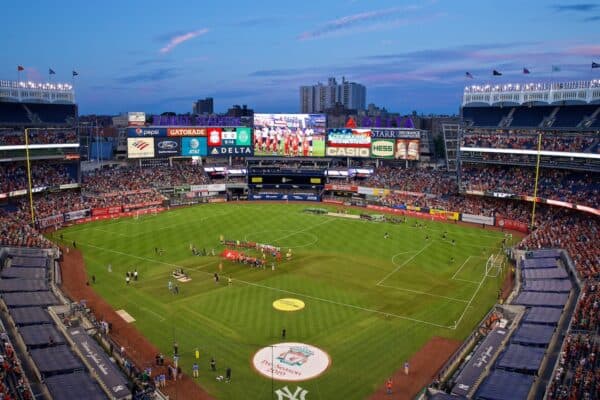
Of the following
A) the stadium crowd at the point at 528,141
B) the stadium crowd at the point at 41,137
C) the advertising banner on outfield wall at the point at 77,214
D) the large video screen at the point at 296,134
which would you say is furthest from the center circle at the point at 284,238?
the stadium crowd at the point at 41,137

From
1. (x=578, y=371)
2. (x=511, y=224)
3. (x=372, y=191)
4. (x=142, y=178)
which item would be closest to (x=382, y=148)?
(x=372, y=191)

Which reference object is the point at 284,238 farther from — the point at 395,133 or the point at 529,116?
the point at 529,116

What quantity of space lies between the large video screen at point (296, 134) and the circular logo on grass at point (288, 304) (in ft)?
178

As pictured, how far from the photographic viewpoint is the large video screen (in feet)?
294

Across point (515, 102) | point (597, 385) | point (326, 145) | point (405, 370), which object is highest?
point (515, 102)

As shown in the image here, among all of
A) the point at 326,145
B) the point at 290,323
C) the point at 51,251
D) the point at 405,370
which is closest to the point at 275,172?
the point at 326,145

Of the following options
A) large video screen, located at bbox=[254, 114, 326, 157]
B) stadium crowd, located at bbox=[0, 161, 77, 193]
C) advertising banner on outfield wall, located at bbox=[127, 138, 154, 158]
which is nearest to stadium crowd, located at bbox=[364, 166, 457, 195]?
large video screen, located at bbox=[254, 114, 326, 157]

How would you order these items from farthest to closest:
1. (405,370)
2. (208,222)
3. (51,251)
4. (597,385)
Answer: (208,222)
(51,251)
(405,370)
(597,385)

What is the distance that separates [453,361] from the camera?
91.0 ft

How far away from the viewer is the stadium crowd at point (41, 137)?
211 feet

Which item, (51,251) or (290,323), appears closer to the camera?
(290,323)

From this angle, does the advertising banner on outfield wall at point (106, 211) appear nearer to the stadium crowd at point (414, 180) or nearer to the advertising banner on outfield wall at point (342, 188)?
the advertising banner on outfield wall at point (342, 188)

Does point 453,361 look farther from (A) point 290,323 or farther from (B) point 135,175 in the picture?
(B) point 135,175

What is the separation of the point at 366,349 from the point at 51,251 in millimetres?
33587
